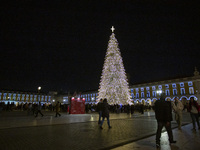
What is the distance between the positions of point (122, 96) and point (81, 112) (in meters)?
6.69

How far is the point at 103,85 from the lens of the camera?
74.5 feet

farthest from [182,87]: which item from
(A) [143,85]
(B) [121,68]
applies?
(B) [121,68]

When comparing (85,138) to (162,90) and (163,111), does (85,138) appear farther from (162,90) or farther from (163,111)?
(162,90)

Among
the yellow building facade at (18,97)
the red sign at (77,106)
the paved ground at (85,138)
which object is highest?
the yellow building facade at (18,97)

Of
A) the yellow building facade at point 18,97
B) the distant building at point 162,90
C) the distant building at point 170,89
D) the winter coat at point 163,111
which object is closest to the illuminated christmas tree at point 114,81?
the winter coat at point 163,111

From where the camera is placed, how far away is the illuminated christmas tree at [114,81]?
72.6ft

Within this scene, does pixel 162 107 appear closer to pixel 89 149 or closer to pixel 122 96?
pixel 89 149

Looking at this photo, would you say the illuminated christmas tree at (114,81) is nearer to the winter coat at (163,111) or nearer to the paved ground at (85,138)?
the paved ground at (85,138)

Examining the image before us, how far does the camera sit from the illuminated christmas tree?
2214cm

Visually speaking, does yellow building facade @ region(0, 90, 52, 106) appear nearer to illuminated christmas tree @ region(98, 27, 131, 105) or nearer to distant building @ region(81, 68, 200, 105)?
distant building @ region(81, 68, 200, 105)

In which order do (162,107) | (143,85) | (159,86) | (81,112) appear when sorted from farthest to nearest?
1. (143,85)
2. (159,86)
3. (81,112)
4. (162,107)

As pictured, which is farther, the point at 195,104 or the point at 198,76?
the point at 198,76

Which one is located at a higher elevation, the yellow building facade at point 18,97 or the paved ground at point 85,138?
the yellow building facade at point 18,97

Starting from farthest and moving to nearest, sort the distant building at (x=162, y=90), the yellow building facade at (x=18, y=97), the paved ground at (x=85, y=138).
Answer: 1. the yellow building facade at (x=18, y=97)
2. the distant building at (x=162, y=90)
3. the paved ground at (x=85, y=138)
